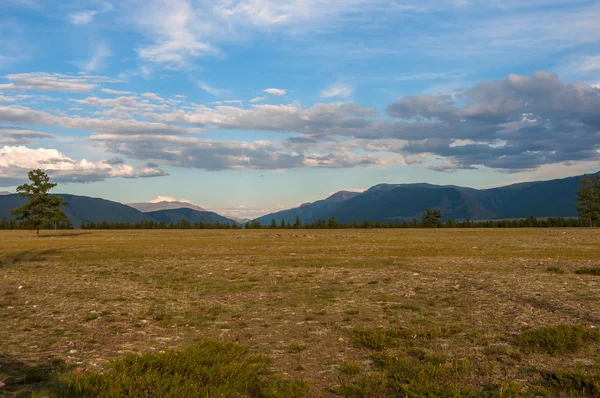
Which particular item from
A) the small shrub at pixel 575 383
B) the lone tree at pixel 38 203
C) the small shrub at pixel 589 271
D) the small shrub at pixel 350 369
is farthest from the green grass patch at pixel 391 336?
the lone tree at pixel 38 203

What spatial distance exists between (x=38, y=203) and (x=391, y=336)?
9187 centimetres

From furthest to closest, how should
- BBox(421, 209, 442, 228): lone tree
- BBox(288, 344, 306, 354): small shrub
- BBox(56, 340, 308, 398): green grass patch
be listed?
1. BBox(421, 209, 442, 228): lone tree
2. BBox(288, 344, 306, 354): small shrub
3. BBox(56, 340, 308, 398): green grass patch

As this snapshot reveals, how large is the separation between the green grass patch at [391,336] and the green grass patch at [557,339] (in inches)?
81.5

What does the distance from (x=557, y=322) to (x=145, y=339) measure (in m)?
13.1

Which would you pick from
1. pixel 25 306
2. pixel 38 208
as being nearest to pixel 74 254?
pixel 25 306

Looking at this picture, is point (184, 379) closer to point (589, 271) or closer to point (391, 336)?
point (391, 336)

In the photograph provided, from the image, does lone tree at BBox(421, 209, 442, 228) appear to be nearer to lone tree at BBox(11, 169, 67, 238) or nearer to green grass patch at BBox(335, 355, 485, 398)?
lone tree at BBox(11, 169, 67, 238)

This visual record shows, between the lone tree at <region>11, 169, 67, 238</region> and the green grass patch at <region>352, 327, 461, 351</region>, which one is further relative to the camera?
the lone tree at <region>11, 169, 67, 238</region>

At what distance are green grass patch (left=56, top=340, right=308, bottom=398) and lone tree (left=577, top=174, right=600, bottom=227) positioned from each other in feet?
453

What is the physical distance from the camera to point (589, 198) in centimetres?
12325

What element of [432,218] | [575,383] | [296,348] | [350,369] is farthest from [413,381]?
[432,218]

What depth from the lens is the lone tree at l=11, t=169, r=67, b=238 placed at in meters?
85.6

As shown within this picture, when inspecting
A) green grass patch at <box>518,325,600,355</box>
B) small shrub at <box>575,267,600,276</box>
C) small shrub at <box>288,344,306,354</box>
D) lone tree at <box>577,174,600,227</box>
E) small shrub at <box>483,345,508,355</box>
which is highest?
lone tree at <box>577,174,600,227</box>

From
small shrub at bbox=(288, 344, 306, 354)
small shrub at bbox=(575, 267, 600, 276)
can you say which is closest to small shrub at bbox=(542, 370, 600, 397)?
small shrub at bbox=(288, 344, 306, 354)
